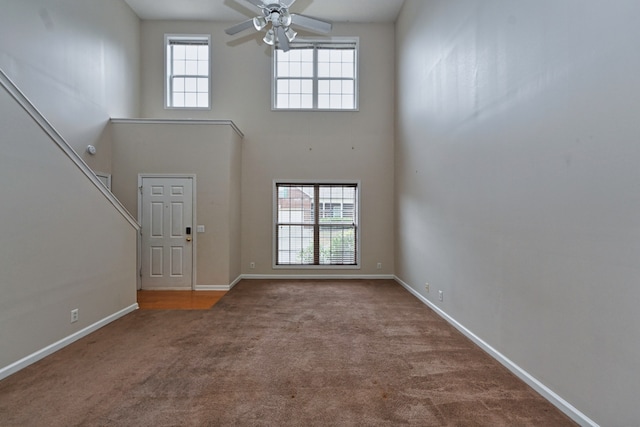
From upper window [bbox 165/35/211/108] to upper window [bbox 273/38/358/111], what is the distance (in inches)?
60.3

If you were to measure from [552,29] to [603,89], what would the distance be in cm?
68

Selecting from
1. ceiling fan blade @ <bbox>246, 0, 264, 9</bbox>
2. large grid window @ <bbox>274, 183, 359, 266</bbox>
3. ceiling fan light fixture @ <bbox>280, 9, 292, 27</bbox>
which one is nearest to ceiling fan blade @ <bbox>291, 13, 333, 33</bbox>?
ceiling fan light fixture @ <bbox>280, 9, 292, 27</bbox>

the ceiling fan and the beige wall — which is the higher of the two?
the ceiling fan

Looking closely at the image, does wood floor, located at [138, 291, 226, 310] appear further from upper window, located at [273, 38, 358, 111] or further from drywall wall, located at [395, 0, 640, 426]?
upper window, located at [273, 38, 358, 111]

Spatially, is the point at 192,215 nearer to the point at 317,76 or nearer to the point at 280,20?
the point at 280,20

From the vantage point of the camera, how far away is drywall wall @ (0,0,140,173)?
3756 millimetres

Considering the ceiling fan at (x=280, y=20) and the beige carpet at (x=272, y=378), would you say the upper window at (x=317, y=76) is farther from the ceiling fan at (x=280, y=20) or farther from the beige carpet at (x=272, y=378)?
the beige carpet at (x=272, y=378)

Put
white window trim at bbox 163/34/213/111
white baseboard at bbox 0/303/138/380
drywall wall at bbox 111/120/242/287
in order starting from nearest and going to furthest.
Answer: white baseboard at bbox 0/303/138/380, drywall wall at bbox 111/120/242/287, white window trim at bbox 163/34/213/111

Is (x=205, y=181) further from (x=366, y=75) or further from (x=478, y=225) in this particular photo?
(x=478, y=225)

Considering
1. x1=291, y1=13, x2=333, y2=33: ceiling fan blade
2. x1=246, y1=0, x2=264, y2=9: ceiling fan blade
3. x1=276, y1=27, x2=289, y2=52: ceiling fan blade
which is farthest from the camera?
x1=276, y1=27, x2=289, y2=52: ceiling fan blade

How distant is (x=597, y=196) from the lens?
5.97 feet

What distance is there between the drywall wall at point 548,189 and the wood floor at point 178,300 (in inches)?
134

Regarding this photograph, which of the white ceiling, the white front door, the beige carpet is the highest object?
the white ceiling

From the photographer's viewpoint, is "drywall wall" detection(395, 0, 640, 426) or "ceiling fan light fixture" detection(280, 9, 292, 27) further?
"ceiling fan light fixture" detection(280, 9, 292, 27)
